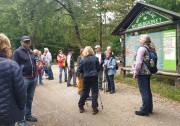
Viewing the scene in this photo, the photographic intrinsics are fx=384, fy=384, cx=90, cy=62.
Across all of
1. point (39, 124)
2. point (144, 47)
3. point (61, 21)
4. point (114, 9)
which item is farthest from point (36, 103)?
point (61, 21)

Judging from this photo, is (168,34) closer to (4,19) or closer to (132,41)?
(132,41)

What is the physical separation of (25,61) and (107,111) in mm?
2932

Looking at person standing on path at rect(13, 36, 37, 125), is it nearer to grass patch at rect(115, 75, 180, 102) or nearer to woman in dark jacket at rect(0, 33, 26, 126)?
woman in dark jacket at rect(0, 33, 26, 126)

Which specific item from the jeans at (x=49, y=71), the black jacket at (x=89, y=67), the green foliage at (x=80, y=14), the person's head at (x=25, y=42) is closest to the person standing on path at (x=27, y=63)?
the person's head at (x=25, y=42)

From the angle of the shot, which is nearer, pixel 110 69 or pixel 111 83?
pixel 111 83

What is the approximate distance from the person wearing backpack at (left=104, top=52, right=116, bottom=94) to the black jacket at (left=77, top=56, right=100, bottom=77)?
3.70 metres

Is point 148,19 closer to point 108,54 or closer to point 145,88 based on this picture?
point 108,54

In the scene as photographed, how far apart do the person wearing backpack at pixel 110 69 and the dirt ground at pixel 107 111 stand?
32 cm

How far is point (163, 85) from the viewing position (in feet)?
47.1

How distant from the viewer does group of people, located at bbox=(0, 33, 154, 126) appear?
4.77 meters

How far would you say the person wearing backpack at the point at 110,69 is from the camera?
1367cm

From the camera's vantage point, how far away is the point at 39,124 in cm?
891

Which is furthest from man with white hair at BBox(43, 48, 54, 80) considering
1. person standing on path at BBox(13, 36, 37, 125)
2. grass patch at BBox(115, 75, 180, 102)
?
person standing on path at BBox(13, 36, 37, 125)

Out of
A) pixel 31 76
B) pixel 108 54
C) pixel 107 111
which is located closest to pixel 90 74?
pixel 107 111
